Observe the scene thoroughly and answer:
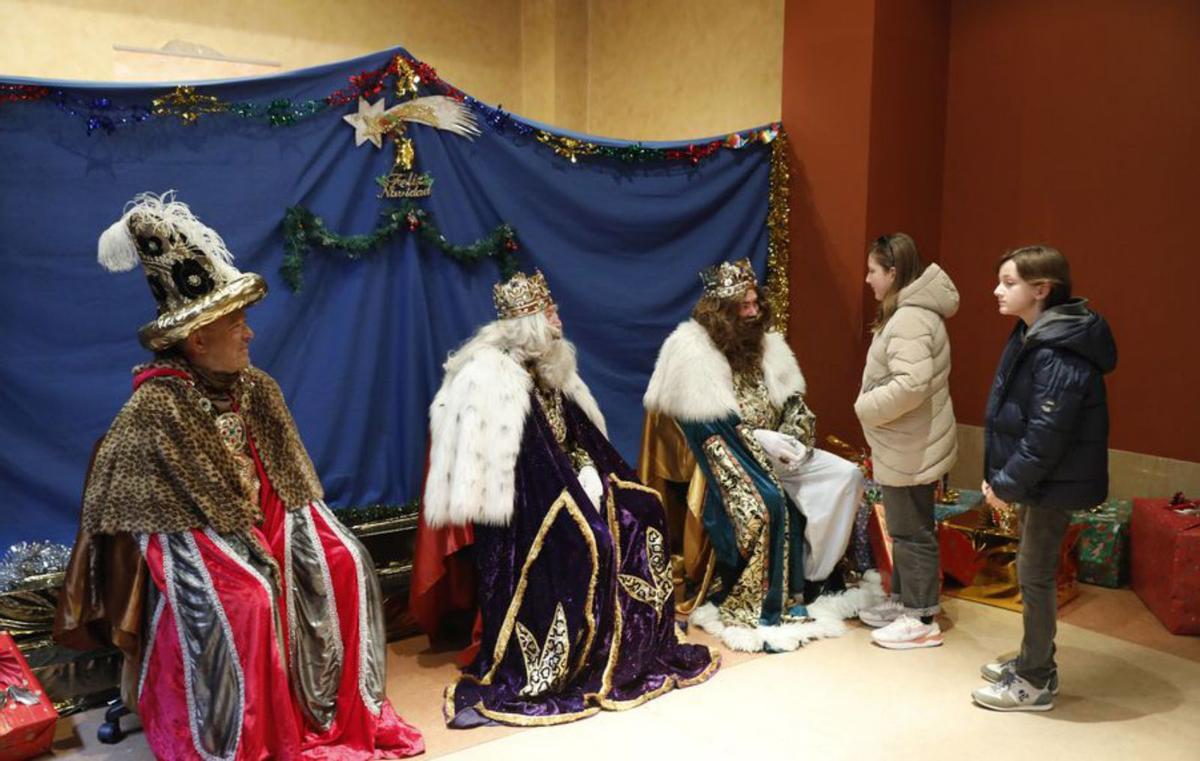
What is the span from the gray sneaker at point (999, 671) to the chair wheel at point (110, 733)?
2.83 meters

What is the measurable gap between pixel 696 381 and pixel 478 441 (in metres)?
1.00

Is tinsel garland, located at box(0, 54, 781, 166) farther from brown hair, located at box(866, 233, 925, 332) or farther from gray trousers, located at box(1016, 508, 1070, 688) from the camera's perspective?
gray trousers, located at box(1016, 508, 1070, 688)

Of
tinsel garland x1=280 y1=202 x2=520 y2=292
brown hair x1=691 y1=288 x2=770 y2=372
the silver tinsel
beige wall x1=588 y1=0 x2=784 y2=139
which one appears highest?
beige wall x1=588 y1=0 x2=784 y2=139

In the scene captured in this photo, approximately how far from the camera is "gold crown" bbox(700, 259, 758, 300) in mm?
4078

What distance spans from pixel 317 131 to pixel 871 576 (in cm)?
292

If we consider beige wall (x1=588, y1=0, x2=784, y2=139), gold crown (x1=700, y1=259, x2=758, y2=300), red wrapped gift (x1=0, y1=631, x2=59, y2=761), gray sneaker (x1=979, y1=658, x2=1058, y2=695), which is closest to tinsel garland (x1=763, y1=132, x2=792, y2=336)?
beige wall (x1=588, y1=0, x2=784, y2=139)

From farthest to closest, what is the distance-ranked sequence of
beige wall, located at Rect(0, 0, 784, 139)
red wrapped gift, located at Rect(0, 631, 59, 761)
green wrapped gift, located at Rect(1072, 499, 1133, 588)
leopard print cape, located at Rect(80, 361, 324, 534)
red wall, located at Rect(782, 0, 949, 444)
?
beige wall, located at Rect(0, 0, 784, 139)
red wall, located at Rect(782, 0, 949, 444)
green wrapped gift, located at Rect(1072, 499, 1133, 588)
red wrapped gift, located at Rect(0, 631, 59, 761)
leopard print cape, located at Rect(80, 361, 324, 534)

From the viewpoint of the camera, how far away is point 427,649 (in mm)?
3816

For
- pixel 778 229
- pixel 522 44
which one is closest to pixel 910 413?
pixel 778 229

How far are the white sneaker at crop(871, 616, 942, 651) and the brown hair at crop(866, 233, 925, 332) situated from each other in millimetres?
1128

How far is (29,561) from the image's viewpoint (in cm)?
319

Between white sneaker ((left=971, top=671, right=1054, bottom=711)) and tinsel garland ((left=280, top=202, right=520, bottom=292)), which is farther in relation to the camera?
tinsel garland ((left=280, top=202, right=520, bottom=292))

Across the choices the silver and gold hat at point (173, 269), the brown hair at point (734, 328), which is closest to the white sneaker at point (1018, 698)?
the brown hair at point (734, 328)

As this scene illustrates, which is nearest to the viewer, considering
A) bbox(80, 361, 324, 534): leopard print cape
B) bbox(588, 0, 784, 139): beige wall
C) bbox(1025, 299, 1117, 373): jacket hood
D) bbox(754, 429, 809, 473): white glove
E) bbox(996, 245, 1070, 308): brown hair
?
bbox(80, 361, 324, 534): leopard print cape
